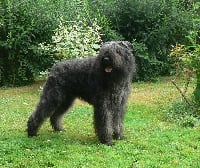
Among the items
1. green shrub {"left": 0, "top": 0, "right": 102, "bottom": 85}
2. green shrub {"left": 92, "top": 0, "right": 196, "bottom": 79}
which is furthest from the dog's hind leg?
green shrub {"left": 92, "top": 0, "right": 196, "bottom": 79}

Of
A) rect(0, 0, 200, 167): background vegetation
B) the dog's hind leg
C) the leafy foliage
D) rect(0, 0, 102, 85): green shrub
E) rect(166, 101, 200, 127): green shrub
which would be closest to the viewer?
rect(0, 0, 200, 167): background vegetation

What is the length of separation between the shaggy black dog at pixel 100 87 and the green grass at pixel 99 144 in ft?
1.13

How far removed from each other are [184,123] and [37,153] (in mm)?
3180

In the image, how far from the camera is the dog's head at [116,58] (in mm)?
7430

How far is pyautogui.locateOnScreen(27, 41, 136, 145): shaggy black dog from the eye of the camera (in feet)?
24.9

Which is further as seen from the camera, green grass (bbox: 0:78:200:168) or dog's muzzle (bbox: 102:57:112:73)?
dog's muzzle (bbox: 102:57:112:73)

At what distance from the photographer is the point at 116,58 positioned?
7.43 metres

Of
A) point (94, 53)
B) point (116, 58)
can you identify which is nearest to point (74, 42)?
point (94, 53)

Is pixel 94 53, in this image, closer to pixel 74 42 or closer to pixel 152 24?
pixel 74 42

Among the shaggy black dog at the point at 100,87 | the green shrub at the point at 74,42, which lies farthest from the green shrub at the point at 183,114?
the green shrub at the point at 74,42

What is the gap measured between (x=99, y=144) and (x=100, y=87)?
97 cm

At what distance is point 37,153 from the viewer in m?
7.46

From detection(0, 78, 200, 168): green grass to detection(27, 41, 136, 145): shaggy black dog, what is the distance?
0.34 m

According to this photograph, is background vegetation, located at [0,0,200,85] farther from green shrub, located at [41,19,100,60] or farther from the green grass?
the green grass
